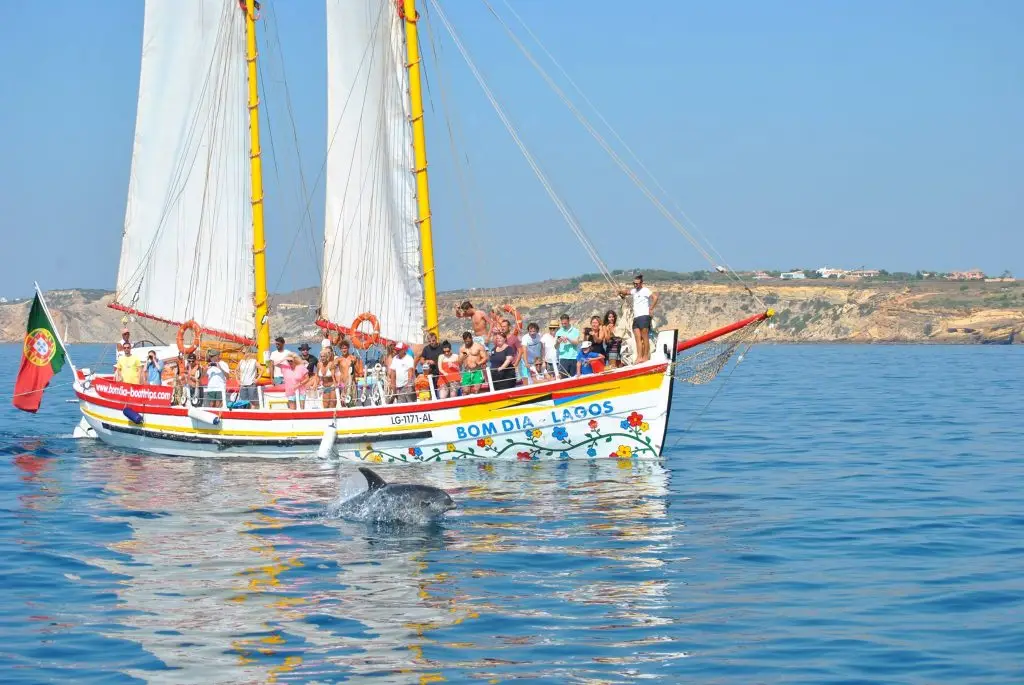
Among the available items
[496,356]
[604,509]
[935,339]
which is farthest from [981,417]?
[935,339]

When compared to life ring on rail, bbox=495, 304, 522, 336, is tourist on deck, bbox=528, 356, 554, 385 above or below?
below

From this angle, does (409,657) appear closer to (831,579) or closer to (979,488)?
(831,579)

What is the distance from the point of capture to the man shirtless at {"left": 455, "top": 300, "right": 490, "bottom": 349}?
1337 inches

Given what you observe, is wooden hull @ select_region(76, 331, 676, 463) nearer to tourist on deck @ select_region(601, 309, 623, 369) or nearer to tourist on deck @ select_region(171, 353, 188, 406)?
tourist on deck @ select_region(601, 309, 623, 369)

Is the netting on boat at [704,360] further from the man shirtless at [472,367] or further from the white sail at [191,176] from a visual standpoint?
the white sail at [191,176]

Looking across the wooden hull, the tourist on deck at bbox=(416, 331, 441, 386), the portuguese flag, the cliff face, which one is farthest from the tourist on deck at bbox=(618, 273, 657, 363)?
the cliff face

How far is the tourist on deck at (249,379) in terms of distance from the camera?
3828 cm

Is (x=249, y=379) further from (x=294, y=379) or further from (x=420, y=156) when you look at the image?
(x=420, y=156)

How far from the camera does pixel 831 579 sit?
2050 centimetres

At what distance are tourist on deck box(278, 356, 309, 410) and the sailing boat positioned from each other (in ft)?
1.19

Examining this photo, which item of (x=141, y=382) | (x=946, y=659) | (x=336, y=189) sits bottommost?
(x=946, y=659)

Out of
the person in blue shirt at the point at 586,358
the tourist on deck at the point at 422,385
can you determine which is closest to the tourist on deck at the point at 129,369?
the tourist on deck at the point at 422,385

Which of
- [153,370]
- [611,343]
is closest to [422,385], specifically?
[611,343]

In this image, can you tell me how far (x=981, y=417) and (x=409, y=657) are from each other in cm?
3779
